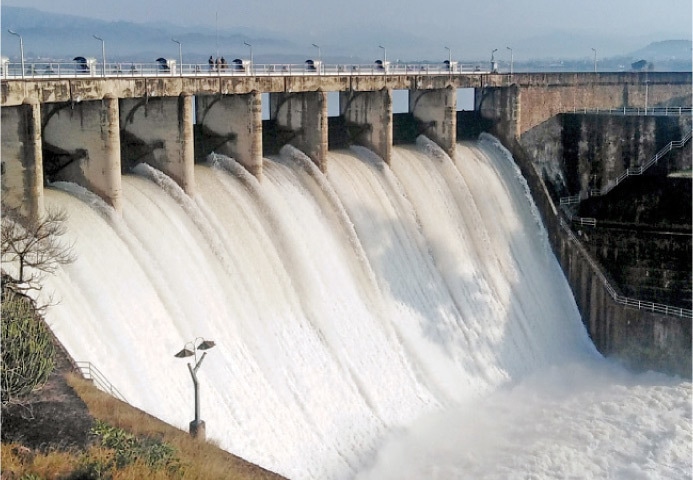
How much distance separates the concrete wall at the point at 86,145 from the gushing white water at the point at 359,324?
0.63 m

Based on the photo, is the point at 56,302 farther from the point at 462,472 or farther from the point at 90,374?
the point at 462,472

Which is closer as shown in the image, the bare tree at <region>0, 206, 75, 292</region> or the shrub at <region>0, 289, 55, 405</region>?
the shrub at <region>0, 289, 55, 405</region>

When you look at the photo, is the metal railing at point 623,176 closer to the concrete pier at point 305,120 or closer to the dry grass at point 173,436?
the concrete pier at point 305,120

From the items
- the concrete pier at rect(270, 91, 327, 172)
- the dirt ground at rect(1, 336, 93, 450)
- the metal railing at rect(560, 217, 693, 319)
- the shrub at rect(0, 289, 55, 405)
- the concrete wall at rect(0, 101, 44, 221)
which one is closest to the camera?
the dirt ground at rect(1, 336, 93, 450)

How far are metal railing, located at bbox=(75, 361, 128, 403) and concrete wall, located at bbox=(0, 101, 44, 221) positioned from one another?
16.7 ft

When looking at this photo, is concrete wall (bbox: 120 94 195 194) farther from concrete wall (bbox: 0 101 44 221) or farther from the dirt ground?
the dirt ground

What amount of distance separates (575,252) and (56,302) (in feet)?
103

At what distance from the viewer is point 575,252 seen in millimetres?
49531

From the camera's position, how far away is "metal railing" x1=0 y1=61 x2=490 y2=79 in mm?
29562

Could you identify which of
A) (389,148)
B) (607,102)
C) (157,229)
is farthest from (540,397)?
(607,102)

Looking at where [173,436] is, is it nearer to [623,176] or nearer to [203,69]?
[203,69]

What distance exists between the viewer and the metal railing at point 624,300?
45.5 meters

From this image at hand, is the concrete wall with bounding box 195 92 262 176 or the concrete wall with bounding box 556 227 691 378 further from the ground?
the concrete wall with bounding box 195 92 262 176

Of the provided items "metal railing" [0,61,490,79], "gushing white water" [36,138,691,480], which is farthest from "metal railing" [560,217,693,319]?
"metal railing" [0,61,490,79]
